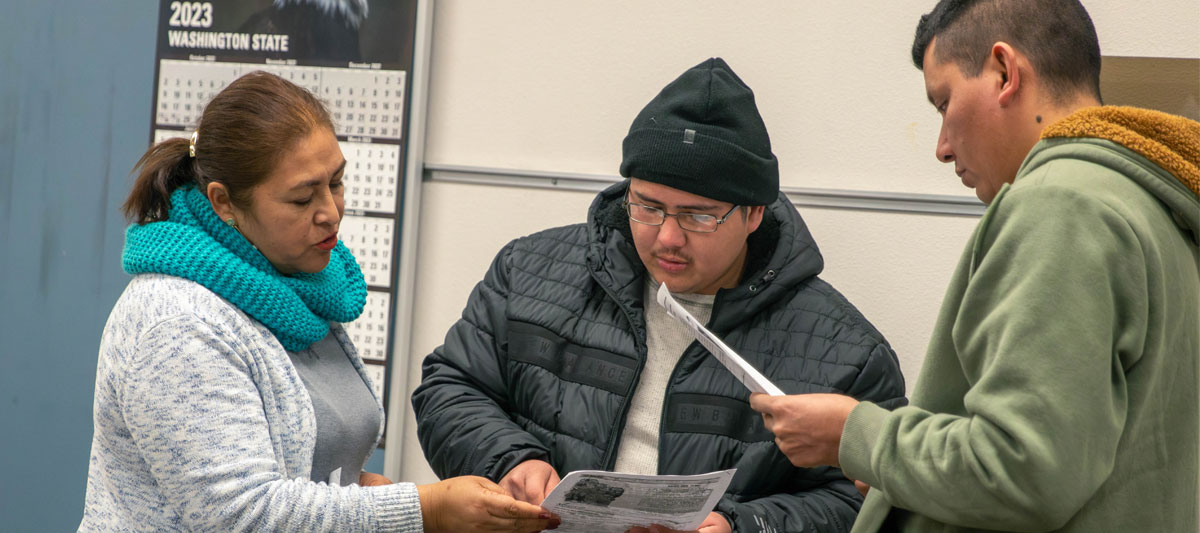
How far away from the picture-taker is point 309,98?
1.49 m

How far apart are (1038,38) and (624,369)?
85 centimetres

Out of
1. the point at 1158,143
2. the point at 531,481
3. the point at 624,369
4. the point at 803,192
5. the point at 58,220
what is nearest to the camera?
the point at 1158,143

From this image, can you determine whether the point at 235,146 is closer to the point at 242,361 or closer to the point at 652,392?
the point at 242,361

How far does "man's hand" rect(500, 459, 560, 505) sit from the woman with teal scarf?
0.13 meters

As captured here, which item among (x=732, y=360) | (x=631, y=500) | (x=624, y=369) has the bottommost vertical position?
(x=631, y=500)

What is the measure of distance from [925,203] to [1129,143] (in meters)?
1.10

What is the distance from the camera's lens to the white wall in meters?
2.14

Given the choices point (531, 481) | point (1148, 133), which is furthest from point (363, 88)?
point (1148, 133)

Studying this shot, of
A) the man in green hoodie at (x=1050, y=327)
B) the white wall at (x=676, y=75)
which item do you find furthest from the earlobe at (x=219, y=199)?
the white wall at (x=676, y=75)

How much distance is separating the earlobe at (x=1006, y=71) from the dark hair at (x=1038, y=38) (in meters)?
0.02

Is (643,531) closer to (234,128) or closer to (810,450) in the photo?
(810,450)

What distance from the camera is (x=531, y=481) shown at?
1587 mm

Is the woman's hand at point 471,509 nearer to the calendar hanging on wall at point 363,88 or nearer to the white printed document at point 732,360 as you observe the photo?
the white printed document at point 732,360

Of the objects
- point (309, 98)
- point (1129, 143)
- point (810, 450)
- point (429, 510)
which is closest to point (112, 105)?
point (309, 98)
